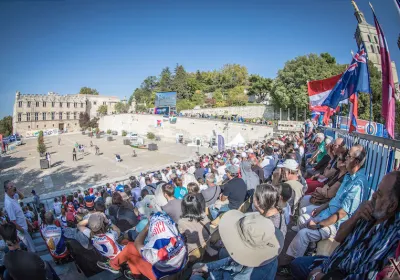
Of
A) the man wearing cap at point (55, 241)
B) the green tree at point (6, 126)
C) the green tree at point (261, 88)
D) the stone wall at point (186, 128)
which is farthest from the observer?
the green tree at point (6, 126)

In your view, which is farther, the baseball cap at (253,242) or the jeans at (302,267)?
the jeans at (302,267)

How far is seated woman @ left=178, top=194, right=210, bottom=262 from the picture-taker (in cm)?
291

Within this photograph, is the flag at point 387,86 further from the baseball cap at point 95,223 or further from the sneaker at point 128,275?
the baseball cap at point 95,223

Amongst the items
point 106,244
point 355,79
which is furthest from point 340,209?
point 355,79

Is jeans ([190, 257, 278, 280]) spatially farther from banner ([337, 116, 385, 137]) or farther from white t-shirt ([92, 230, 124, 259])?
banner ([337, 116, 385, 137])

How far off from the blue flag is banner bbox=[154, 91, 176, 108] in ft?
124

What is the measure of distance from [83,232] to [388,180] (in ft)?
12.1

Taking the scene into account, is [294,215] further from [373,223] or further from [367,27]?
[367,27]

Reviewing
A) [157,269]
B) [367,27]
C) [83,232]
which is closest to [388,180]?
[157,269]

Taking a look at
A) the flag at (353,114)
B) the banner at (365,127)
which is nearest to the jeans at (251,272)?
the flag at (353,114)

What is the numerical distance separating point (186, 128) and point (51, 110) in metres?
48.7

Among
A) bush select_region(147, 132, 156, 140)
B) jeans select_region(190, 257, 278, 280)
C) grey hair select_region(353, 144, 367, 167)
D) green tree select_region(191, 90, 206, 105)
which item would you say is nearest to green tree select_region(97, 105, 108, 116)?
green tree select_region(191, 90, 206, 105)

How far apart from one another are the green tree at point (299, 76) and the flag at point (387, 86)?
95.1 ft

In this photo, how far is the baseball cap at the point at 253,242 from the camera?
1799 mm
